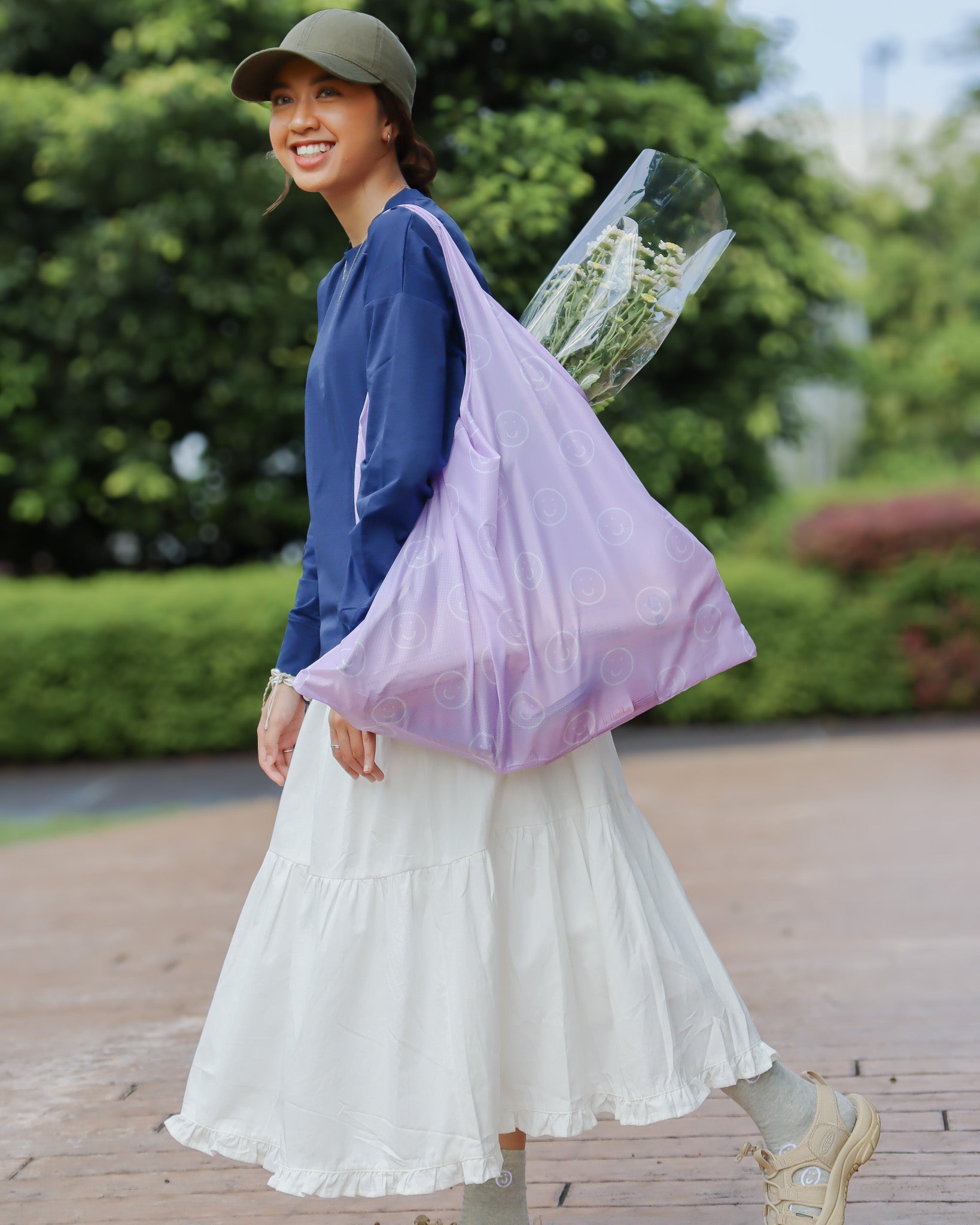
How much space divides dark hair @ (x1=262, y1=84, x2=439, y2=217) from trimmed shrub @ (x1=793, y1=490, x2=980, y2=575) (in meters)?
9.43

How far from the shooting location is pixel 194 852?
6715mm

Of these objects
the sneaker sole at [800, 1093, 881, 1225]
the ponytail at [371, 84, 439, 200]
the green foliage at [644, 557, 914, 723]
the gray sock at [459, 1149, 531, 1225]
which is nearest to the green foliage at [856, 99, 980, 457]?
the green foliage at [644, 557, 914, 723]

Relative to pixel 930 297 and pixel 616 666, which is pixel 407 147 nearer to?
pixel 616 666

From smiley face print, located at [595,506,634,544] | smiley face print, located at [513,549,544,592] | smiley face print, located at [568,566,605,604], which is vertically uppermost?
smiley face print, located at [595,506,634,544]

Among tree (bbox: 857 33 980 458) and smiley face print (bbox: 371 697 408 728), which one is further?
tree (bbox: 857 33 980 458)

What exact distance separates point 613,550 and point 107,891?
14.6 ft

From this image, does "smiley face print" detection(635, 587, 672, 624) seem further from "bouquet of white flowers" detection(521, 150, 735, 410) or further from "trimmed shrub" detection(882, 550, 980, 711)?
"trimmed shrub" detection(882, 550, 980, 711)

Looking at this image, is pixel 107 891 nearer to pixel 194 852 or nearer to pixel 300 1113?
pixel 194 852

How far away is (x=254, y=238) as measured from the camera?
9250 millimetres

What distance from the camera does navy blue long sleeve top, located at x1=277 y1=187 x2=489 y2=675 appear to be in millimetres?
1963

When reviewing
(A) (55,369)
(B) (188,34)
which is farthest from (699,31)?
(A) (55,369)

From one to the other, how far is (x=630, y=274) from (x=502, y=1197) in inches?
58.2

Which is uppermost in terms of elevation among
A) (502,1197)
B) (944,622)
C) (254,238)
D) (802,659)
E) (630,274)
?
(254,238)

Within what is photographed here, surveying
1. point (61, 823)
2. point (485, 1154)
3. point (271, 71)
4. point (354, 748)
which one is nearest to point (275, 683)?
point (354, 748)
